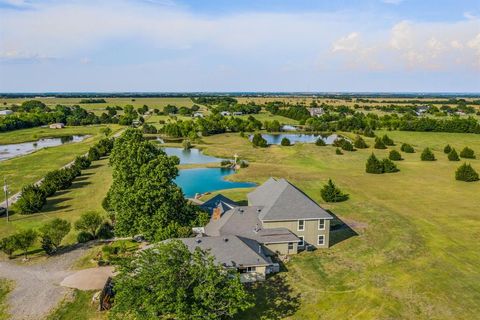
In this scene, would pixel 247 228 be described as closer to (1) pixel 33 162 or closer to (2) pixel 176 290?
(2) pixel 176 290

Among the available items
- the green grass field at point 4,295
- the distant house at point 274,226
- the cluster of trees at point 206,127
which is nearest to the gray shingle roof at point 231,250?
the distant house at point 274,226

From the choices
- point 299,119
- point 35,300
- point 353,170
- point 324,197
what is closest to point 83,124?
point 299,119

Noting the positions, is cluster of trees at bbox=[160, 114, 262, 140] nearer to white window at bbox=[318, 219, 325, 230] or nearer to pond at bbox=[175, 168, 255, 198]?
pond at bbox=[175, 168, 255, 198]

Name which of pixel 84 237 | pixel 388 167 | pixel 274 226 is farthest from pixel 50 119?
pixel 274 226

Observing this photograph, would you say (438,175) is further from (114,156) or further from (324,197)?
(114,156)

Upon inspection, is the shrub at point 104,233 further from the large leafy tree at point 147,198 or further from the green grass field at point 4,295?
the green grass field at point 4,295

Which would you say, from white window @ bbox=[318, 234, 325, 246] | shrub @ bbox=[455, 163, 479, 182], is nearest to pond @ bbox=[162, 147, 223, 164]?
shrub @ bbox=[455, 163, 479, 182]
